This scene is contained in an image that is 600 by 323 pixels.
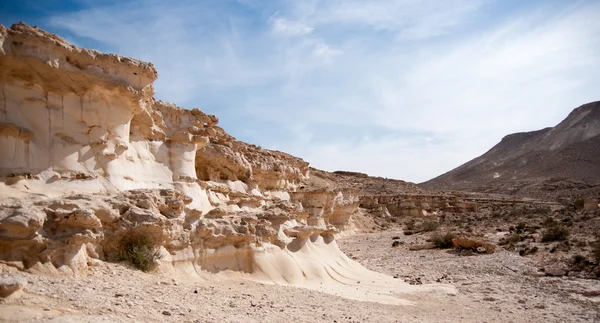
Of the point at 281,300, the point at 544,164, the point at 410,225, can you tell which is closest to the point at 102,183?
the point at 281,300

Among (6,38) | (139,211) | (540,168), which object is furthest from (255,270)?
(540,168)

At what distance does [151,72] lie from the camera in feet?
31.8

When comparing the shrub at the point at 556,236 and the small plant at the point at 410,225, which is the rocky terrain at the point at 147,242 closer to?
the shrub at the point at 556,236

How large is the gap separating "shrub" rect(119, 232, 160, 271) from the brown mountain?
52978 mm

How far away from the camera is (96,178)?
859 centimetres

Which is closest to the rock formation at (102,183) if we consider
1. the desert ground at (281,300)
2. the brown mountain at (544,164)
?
the desert ground at (281,300)

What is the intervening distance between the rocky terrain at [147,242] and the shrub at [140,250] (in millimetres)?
23

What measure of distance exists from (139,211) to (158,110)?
5147 millimetres

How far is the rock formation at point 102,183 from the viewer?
21.6 feet

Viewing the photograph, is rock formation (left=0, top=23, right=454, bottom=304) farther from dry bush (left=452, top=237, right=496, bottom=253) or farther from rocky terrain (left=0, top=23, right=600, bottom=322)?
dry bush (left=452, top=237, right=496, bottom=253)

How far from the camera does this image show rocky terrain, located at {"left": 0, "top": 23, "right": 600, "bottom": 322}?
235 inches

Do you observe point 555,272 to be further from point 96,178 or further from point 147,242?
point 96,178

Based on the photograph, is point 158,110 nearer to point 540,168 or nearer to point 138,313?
point 138,313

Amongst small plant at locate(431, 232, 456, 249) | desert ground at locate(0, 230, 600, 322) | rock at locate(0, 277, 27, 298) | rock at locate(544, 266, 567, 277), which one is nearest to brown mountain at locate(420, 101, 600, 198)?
small plant at locate(431, 232, 456, 249)
